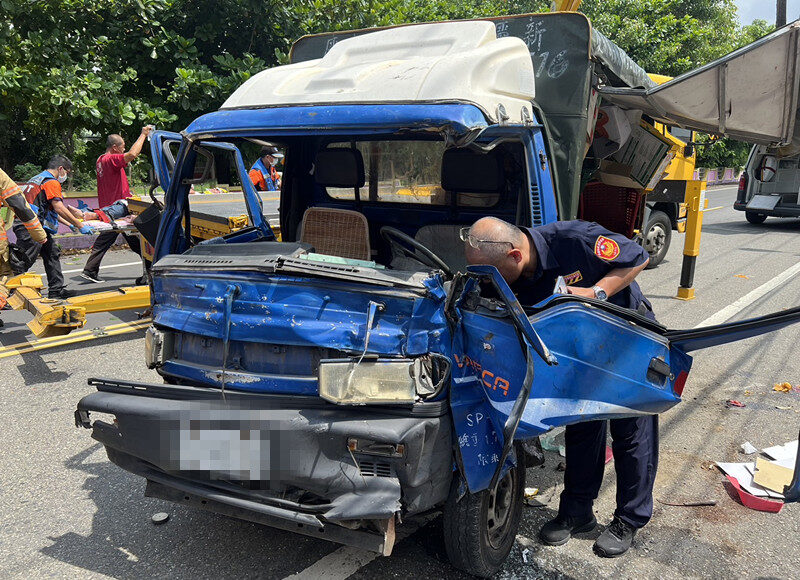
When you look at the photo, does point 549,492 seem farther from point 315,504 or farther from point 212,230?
point 212,230

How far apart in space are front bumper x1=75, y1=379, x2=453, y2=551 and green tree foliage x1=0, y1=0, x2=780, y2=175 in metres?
11.6

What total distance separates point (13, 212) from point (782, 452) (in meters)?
6.93

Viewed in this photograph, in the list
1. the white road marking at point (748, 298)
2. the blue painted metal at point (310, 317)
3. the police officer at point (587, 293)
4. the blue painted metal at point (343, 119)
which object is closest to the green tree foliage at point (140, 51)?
the white road marking at point (748, 298)

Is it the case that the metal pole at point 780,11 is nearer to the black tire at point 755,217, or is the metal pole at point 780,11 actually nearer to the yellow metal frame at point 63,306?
the black tire at point 755,217

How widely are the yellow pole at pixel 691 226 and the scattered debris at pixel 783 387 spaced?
9.38 feet

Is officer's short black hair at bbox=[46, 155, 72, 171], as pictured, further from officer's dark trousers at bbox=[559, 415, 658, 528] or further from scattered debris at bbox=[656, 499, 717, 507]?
scattered debris at bbox=[656, 499, 717, 507]

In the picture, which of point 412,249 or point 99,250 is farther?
point 99,250

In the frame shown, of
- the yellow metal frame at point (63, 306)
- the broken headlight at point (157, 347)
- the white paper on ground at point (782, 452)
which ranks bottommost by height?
the white paper on ground at point (782, 452)

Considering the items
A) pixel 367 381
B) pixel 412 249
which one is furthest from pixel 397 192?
pixel 367 381

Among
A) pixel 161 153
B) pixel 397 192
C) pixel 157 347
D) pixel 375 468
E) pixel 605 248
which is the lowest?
pixel 375 468

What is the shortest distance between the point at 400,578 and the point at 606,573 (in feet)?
3.12

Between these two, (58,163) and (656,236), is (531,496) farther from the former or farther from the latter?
(656,236)

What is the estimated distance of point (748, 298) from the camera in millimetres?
7938

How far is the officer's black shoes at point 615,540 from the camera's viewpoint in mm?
3020
